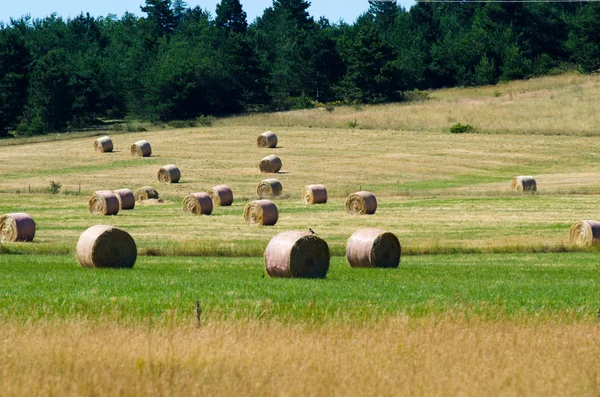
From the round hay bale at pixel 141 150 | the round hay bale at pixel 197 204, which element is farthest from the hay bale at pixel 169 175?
the round hay bale at pixel 197 204

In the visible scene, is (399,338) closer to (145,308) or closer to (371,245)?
(145,308)

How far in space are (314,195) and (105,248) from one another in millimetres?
24790

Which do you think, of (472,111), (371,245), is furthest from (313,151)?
(371,245)

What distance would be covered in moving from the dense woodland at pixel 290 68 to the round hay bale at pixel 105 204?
5901 cm

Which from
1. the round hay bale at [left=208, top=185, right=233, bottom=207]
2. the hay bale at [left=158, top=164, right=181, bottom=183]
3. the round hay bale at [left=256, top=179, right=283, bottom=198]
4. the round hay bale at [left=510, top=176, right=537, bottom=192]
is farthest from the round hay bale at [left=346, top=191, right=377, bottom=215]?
the hay bale at [left=158, top=164, right=181, bottom=183]

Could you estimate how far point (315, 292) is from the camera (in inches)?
777

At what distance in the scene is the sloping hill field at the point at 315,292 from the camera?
40.2 ft

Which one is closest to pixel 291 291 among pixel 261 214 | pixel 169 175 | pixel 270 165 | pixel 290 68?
pixel 261 214

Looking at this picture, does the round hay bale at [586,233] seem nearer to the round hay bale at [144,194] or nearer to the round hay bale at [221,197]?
the round hay bale at [221,197]

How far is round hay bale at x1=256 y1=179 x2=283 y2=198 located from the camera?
53812mm

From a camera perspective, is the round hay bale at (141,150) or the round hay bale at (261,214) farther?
the round hay bale at (141,150)

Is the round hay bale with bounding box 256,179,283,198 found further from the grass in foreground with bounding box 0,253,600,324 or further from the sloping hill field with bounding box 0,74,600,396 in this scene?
the grass in foreground with bounding box 0,253,600,324

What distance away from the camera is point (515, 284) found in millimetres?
22703

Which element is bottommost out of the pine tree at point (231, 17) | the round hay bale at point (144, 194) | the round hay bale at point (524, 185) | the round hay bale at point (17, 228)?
the round hay bale at point (524, 185)
